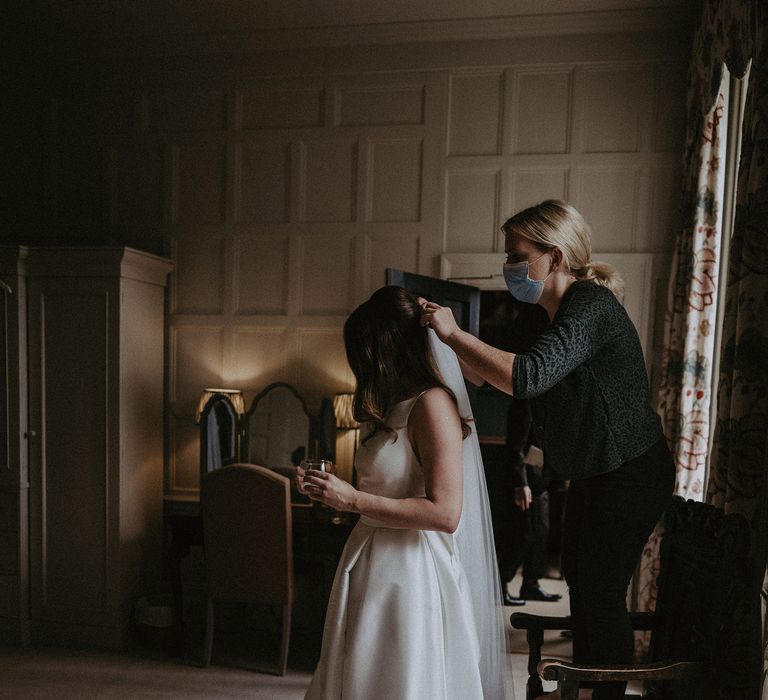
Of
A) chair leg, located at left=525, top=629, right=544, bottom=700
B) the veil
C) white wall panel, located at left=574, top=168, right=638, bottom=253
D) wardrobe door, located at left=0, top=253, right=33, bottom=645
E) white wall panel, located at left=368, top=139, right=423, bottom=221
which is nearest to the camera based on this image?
chair leg, located at left=525, top=629, right=544, bottom=700

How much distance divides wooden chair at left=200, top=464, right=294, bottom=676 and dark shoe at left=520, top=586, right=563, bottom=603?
163 centimetres

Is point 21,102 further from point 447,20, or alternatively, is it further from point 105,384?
point 447,20

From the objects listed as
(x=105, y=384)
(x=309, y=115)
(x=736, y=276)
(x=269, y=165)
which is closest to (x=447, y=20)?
(x=309, y=115)

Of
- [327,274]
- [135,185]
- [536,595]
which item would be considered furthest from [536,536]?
[135,185]

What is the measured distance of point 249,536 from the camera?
9.59ft

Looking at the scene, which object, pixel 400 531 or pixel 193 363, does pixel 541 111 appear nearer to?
pixel 193 363

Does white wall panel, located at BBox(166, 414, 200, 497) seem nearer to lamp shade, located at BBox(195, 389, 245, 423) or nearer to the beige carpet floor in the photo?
lamp shade, located at BBox(195, 389, 245, 423)

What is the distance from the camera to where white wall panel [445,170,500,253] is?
3.54 metres

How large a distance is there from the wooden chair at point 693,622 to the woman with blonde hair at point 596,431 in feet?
0.37

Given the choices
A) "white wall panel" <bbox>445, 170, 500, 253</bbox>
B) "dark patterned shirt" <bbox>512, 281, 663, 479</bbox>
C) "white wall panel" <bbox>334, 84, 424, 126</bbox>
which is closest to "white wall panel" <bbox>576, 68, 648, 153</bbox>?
"white wall panel" <bbox>445, 170, 500, 253</bbox>

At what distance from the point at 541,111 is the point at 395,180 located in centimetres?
88

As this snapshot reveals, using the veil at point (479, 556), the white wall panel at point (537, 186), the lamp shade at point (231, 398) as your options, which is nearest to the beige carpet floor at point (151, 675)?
the veil at point (479, 556)

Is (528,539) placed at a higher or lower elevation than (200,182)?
lower

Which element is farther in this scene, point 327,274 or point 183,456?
point 183,456
